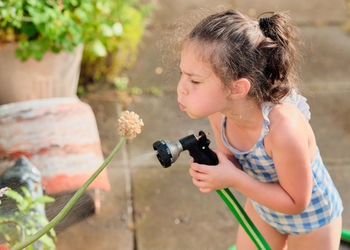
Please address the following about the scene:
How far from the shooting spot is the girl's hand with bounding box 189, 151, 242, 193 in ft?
5.15

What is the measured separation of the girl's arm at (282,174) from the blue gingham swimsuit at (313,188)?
9 cm

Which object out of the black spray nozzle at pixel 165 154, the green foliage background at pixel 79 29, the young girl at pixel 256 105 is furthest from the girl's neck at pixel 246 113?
the green foliage background at pixel 79 29

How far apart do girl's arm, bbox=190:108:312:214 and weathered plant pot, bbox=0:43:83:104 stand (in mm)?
1683

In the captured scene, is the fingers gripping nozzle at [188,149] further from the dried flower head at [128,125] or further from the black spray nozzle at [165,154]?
the dried flower head at [128,125]

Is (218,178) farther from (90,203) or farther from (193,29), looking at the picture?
(90,203)

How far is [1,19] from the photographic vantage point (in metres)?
2.92

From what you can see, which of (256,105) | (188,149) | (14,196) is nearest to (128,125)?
(188,149)

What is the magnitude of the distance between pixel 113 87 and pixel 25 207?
1858 mm

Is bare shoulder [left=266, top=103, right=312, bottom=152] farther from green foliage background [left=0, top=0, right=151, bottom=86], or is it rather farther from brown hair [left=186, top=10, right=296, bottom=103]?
green foliage background [left=0, top=0, right=151, bottom=86]

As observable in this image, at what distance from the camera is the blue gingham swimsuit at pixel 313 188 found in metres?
1.74

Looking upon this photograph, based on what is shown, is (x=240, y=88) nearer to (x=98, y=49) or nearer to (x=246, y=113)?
(x=246, y=113)

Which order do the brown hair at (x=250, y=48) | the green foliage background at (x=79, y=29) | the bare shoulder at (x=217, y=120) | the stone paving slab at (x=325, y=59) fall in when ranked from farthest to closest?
the stone paving slab at (x=325, y=59), the green foliage background at (x=79, y=29), the bare shoulder at (x=217, y=120), the brown hair at (x=250, y=48)

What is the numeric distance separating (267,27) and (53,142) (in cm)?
136

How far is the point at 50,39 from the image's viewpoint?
295cm
